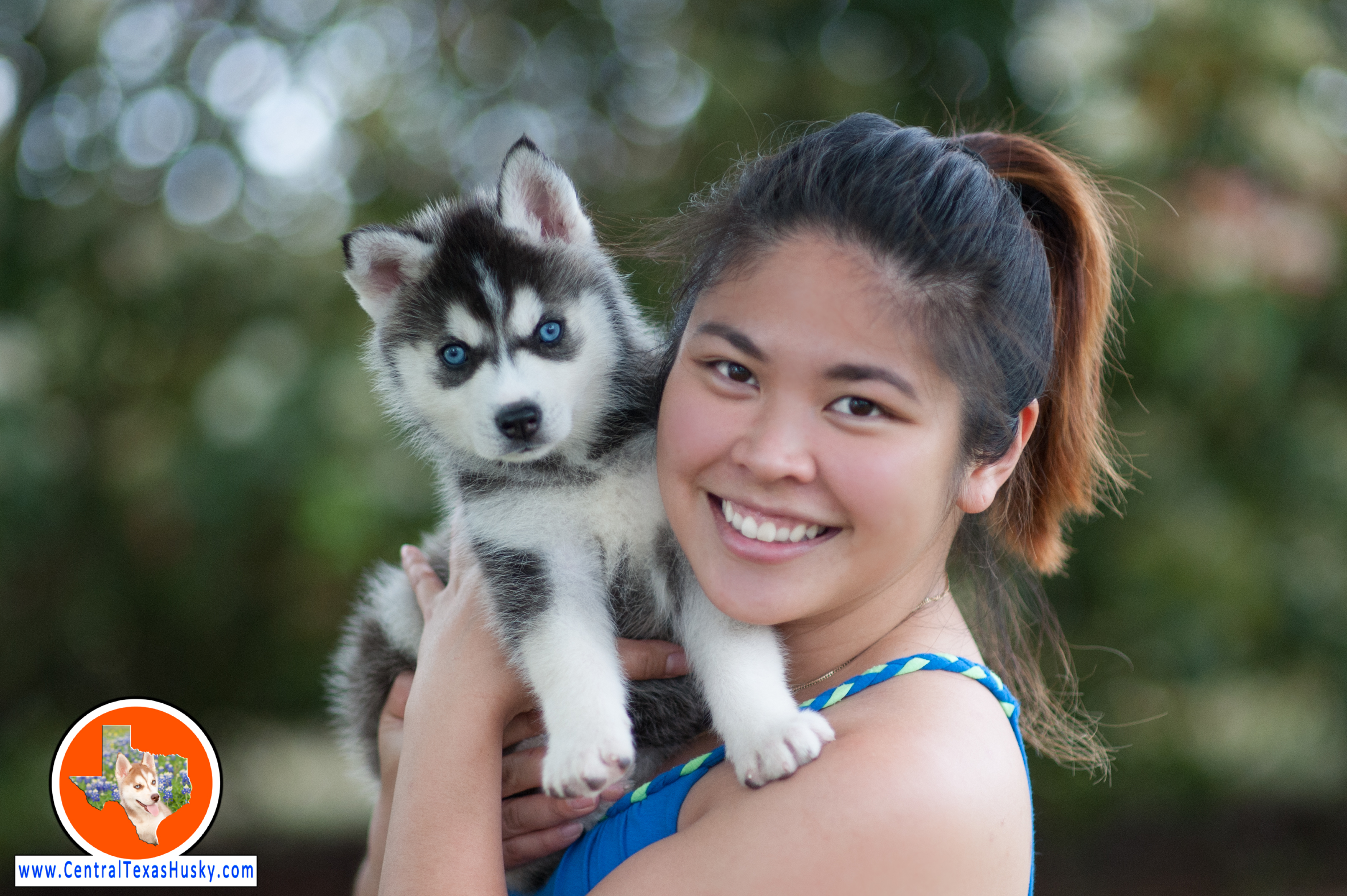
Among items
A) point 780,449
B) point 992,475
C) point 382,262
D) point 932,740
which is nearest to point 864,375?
point 780,449

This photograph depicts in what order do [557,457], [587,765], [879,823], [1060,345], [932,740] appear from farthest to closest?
1. [557,457]
2. [1060,345]
3. [587,765]
4. [932,740]
5. [879,823]

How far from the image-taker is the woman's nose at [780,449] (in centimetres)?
201

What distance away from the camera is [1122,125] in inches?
168

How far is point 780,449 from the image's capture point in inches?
79.3

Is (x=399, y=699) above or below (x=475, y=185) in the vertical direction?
below

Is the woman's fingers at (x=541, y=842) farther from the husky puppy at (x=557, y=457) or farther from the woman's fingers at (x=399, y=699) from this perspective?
the woman's fingers at (x=399, y=699)

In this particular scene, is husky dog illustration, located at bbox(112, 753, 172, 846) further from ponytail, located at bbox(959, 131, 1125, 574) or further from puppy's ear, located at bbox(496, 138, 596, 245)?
ponytail, located at bbox(959, 131, 1125, 574)

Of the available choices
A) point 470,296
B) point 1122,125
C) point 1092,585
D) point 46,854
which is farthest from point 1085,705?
point 46,854

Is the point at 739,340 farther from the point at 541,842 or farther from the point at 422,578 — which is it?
the point at 422,578

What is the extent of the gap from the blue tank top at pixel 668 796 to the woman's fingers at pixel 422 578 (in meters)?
0.92

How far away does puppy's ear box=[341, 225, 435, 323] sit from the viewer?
293 cm

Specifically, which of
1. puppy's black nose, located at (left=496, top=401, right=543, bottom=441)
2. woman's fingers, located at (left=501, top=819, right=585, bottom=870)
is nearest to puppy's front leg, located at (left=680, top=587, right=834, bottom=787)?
woman's fingers, located at (left=501, top=819, right=585, bottom=870)

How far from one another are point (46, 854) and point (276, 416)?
11.6 ft

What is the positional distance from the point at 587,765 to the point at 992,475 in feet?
3.73
